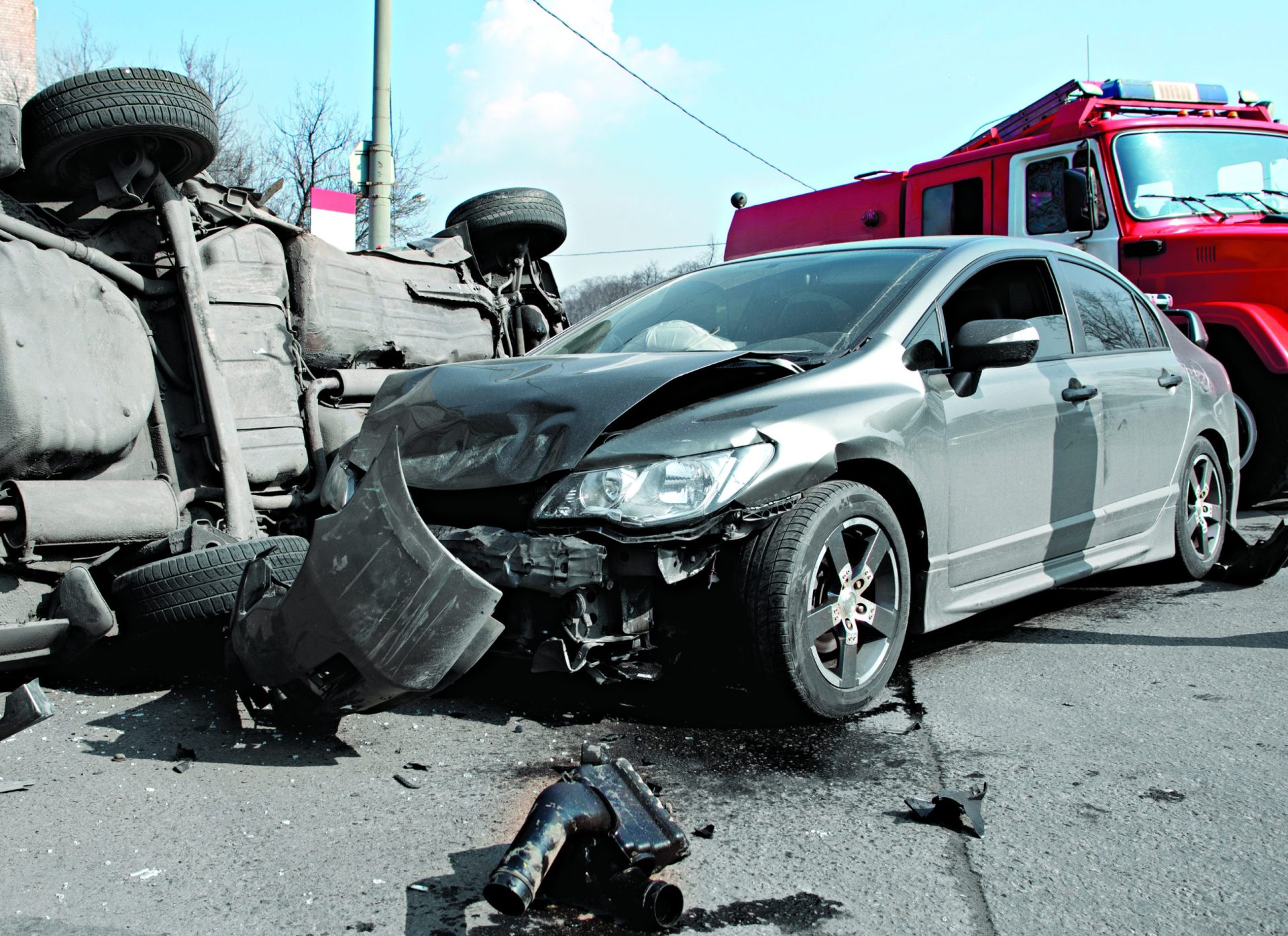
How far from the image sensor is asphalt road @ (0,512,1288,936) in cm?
233

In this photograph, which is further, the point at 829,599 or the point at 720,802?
the point at 829,599

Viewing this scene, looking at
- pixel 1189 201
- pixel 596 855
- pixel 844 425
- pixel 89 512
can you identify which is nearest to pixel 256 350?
pixel 89 512

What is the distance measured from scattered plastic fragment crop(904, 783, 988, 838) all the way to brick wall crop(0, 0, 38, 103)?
32.3m

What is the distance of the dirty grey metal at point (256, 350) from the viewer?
538 centimetres

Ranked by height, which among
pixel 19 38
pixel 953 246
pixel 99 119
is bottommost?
pixel 953 246

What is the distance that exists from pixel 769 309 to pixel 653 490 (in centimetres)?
139

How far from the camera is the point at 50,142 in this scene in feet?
16.0

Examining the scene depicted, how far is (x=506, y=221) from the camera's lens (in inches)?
297

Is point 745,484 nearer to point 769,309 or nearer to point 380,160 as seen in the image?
point 769,309

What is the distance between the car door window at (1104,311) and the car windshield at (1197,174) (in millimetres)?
3155

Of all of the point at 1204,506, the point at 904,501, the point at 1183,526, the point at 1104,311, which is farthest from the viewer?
the point at 1204,506

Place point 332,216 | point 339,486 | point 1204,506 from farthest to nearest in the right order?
point 332,216 → point 1204,506 → point 339,486

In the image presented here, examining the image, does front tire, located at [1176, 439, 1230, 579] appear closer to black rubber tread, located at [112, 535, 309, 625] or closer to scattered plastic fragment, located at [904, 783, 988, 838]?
scattered plastic fragment, located at [904, 783, 988, 838]

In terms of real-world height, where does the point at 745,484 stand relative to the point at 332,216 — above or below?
below
